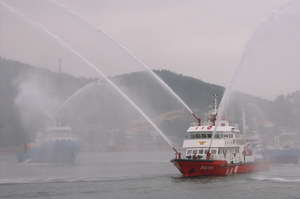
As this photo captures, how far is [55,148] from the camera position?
7938cm

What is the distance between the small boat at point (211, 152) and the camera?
145 ft

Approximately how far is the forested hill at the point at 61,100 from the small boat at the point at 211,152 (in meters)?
8.31

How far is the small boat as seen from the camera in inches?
1735

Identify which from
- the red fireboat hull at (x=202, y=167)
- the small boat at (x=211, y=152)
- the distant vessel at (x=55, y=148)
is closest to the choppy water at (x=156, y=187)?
the red fireboat hull at (x=202, y=167)

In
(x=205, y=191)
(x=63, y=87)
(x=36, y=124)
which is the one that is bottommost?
(x=205, y=191)

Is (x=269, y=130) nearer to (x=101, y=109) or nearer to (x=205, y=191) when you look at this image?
(x=101, y=109)

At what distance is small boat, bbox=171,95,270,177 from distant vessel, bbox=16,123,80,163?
35.9 meters

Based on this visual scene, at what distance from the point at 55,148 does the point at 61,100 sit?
1286 cm

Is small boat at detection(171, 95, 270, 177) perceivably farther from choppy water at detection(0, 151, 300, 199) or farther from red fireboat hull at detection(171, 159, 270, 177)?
choppy water at detection(0, 151, 300, 199)

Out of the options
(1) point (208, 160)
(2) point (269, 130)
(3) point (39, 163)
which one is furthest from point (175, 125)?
(1) point (208, 160)

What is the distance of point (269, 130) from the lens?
134 m

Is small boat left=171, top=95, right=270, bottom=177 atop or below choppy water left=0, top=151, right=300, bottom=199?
atop

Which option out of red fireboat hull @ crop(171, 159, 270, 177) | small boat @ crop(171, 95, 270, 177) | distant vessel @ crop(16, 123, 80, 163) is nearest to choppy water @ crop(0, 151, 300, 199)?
red fireboat hull @ crop(171, 159, 270, 177)

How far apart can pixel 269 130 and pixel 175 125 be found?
33.2m
